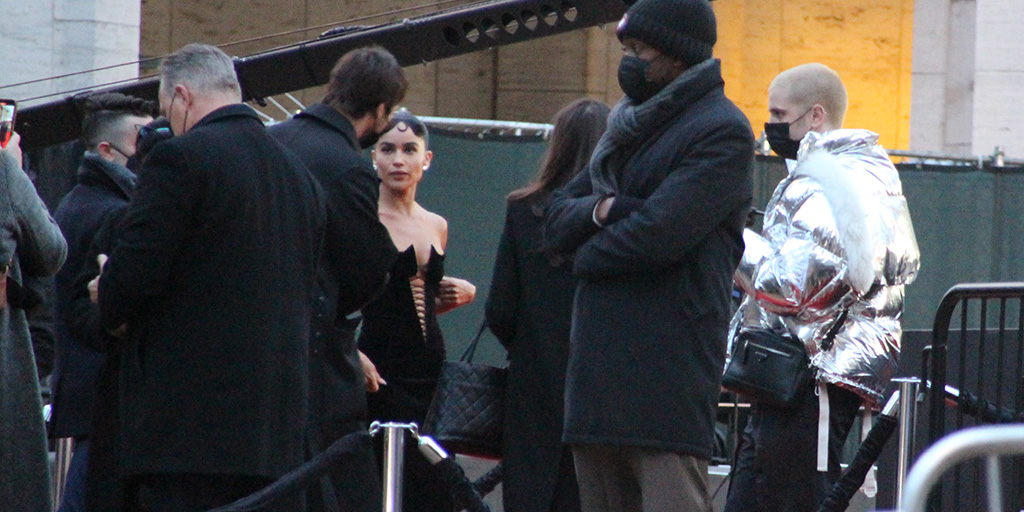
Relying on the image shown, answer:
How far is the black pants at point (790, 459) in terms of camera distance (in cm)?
497

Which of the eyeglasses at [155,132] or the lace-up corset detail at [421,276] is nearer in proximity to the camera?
the eyeglasses at [155,132]

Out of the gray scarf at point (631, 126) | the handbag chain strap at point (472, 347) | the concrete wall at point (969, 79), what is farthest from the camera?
the concrete wall at point (969, 79)

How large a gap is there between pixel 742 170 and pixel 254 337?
5.13ft

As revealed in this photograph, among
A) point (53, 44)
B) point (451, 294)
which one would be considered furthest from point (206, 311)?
point (53, 44)

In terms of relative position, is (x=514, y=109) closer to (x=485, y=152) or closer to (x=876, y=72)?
(x=876, y=72)

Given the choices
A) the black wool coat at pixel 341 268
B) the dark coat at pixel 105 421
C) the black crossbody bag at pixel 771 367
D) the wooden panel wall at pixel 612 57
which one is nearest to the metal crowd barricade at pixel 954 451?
the black crossbody bag at pixel 771 367

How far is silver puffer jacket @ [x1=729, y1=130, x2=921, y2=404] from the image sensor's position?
5.00m

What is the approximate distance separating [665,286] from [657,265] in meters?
0.08

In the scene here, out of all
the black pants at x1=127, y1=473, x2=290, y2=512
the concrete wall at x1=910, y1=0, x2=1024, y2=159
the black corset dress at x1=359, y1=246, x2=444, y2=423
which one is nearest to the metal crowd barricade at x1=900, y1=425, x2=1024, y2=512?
the black pants at x1=127, y1=473, x2=290, y2=512

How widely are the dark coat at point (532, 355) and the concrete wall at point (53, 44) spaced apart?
16.1 ft

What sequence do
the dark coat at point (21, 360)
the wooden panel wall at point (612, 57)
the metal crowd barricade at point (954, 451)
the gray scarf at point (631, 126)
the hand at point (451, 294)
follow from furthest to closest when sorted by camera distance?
1. the wooden panel wall at point (612, 57)
2. the hand at point (451, 294)
3. the dark coat at point (21, 360)
4. the gray scarf at point (631, 126)
5. the metal crowd barricade at point (954, 451)

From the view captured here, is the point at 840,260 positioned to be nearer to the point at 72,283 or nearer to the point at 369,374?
the point at 369,374

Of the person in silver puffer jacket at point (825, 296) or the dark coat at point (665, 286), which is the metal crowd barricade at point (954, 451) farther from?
the person in silver puffer jacket at point (825, 296)

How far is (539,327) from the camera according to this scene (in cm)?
500
